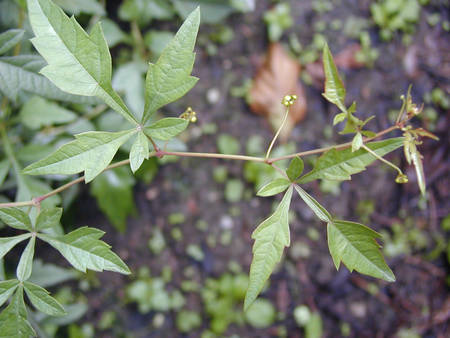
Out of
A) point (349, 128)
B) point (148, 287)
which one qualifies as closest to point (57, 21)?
point (349, 128)

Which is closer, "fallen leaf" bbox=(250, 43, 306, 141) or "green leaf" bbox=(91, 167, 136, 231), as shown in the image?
"green leaf" bbox=(91, 167, 136, 231)

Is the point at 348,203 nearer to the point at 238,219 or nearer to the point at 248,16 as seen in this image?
the point at 238,219

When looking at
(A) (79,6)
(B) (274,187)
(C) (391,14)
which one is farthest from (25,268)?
(C) (391,14)

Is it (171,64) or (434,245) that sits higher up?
(171,64)

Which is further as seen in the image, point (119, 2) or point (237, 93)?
point (237, 93)

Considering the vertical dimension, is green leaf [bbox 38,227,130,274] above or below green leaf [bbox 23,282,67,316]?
above

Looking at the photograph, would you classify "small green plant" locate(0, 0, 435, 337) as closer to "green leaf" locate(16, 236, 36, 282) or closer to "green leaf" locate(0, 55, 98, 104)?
"green leaf" locate(16, 236, 36, 282)

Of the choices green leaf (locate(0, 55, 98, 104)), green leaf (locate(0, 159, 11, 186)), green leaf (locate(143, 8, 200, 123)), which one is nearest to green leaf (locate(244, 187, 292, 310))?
green leaf (locate(143, 8, 200, 123))
